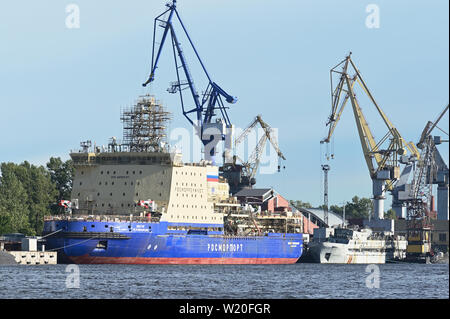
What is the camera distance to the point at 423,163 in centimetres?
13612

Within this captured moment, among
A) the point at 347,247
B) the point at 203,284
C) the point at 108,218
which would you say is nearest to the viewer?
the point at 203,284

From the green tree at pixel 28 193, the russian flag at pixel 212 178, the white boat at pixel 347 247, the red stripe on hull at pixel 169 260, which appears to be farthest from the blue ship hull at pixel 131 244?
the green tree at pixel 28 193

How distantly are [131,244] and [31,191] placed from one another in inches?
1449

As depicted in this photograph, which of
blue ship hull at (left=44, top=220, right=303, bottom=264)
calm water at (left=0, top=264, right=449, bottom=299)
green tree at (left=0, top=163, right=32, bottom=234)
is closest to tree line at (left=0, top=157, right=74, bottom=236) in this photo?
green tree at (left=0, top=163, right=32, bottom=234)

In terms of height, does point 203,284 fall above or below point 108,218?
below

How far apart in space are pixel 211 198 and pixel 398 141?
39.5 m

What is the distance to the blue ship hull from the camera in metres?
90.1

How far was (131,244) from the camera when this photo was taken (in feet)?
300

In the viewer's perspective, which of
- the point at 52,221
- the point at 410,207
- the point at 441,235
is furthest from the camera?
the point at 441,235

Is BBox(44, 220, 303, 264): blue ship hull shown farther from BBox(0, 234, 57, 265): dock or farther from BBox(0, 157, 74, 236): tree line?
BBox(0, 157, 74, 236): tree line

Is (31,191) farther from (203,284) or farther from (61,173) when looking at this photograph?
(203,284)

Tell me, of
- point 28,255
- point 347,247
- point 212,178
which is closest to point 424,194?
point 347,247
